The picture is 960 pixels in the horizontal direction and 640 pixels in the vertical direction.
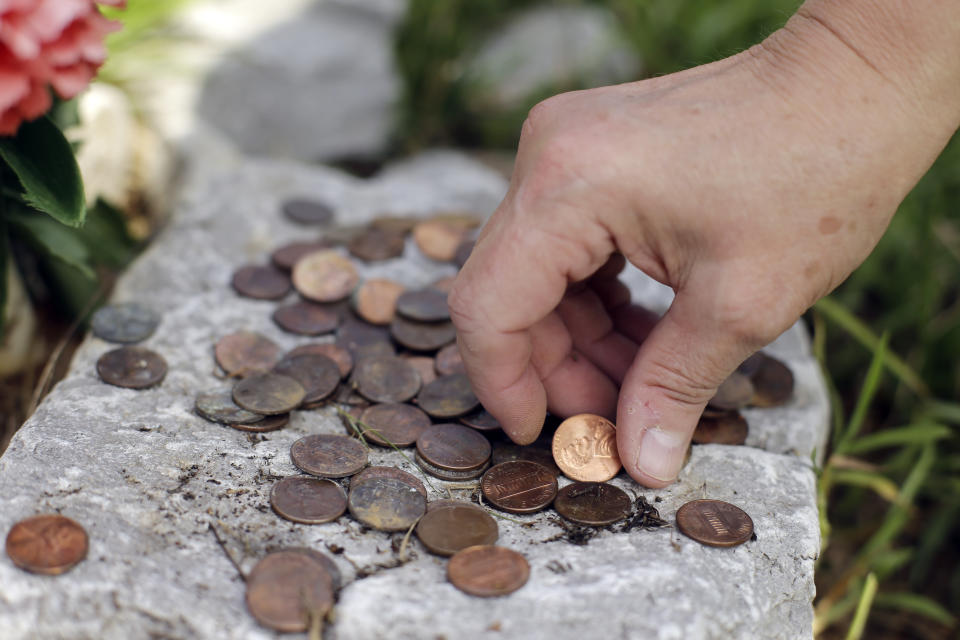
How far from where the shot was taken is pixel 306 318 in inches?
88.0

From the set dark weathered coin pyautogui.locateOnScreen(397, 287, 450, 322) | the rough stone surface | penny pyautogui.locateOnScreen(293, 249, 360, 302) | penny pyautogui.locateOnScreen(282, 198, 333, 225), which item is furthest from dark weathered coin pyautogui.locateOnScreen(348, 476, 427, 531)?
penny pyautogui.locateOnScreen(282, 198, 333, 225)

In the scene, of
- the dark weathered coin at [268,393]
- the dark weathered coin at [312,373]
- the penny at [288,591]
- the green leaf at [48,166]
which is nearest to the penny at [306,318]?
the dark weathered coin at [312,373]

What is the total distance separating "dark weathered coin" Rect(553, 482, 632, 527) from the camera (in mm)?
1636

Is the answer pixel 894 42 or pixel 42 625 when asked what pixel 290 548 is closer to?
pixel 42 625

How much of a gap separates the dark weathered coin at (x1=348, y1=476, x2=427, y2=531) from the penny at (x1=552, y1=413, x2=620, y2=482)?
33 centimetres

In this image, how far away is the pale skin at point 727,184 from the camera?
4.86ft

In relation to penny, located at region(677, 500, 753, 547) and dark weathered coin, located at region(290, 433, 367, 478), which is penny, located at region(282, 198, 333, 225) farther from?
penny, located at region(677, 500, 753, 547)

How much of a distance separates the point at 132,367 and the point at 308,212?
3.19ft

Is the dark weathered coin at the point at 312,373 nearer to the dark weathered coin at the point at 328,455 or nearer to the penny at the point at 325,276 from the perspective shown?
the dark weathered coin at the point at 328,455

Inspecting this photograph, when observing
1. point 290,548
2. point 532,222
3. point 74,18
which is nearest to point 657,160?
point 532,222

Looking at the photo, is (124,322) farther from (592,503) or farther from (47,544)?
(592,503)

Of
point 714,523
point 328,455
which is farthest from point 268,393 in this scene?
point 714,523

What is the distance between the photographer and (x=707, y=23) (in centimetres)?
Result: 361

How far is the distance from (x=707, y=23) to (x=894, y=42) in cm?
229
